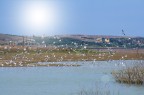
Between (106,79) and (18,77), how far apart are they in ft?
23.7

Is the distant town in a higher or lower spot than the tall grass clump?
lower

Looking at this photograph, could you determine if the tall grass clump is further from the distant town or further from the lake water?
the distant town

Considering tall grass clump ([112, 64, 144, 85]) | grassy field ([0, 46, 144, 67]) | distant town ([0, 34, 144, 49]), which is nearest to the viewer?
tall grass clump ([112, 64, 144, 85])

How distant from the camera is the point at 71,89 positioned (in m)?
29.1

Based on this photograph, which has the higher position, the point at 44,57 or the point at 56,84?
the point at 56,84

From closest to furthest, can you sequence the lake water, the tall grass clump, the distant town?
1. the lake water
2. the tall grass clump
3. the distant town

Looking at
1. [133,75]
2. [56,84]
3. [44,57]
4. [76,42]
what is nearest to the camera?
[133,75]

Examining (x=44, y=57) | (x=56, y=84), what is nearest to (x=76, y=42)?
(x=44, y=57)

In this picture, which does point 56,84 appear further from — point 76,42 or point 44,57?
point 76,42

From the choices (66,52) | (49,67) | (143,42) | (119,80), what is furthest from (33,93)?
(143,42)

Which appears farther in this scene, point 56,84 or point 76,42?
point 76,42

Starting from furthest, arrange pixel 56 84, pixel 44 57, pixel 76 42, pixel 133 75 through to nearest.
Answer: pixel 76 42
pixel 44 57
pixel 56 84
pixel 133 75

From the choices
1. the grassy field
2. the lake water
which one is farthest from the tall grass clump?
the grassy field

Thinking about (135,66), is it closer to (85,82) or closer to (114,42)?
(85,82)
